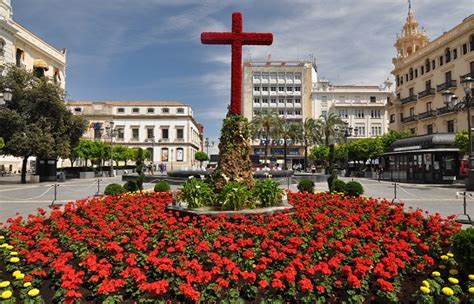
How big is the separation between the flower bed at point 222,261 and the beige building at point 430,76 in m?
35.2

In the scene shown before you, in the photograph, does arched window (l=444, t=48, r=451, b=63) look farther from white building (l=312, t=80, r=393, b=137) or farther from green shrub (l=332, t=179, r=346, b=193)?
green shrub (l=332, t=179, r=346, b=193)

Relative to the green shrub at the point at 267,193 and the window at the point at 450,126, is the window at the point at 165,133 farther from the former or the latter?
the green shrub at the point at 267,193

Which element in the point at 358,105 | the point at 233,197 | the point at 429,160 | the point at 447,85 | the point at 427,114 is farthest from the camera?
the point at 358,105

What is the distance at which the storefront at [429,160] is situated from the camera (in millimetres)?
32062

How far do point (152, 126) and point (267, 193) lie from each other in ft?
234

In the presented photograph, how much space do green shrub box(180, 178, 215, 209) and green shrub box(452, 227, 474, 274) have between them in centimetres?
627

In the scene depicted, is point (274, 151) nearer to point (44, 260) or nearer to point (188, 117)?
point (188, 117)

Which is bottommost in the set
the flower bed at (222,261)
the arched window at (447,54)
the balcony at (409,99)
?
the flower bed at (222,261)

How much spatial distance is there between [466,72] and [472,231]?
134ft

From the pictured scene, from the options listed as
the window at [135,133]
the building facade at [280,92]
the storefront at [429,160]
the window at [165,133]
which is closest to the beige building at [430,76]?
the storefront at [429,160]

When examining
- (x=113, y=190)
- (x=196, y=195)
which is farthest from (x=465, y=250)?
(x=113, y=190)

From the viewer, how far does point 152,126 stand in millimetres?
77938

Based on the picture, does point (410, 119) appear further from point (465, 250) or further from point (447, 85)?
point (465, 250)

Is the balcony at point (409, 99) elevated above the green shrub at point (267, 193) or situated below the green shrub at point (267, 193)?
above
